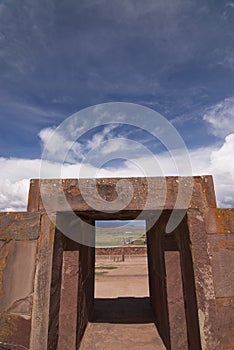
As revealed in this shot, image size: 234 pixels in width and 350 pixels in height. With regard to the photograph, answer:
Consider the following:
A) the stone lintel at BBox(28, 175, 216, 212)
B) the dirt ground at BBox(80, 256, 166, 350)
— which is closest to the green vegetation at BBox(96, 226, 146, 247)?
the stone lintel at BBox(28, 175, 216, 212)

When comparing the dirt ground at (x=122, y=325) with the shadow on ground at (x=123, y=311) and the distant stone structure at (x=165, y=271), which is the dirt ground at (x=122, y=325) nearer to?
the shadow on ground at (x=123, y=311)

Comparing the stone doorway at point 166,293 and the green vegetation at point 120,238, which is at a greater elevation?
the green vegetation at point 120,238

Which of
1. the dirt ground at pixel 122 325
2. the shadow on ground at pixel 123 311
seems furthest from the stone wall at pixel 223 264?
the shadow on ground at pixel 123 311

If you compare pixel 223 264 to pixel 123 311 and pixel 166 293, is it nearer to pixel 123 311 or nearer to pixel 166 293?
pixel 166 293

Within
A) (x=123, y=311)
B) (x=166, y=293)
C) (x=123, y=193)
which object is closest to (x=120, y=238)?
(x=123, y=311)

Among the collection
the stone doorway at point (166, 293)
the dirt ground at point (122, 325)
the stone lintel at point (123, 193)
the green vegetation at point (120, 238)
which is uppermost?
the green vegetation at point (120, 238)

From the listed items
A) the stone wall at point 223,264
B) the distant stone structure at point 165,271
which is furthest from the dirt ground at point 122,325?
the stone wall at point 223,264

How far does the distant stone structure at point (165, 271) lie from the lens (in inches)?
99.1

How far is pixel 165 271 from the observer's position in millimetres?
3193

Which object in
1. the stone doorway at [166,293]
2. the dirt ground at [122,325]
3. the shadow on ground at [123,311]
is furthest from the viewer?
the shadow on ground at [123,311]

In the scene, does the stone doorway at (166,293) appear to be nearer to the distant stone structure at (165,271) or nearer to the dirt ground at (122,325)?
the distant stone structure at (165,271)

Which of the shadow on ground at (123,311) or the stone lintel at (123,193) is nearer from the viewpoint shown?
the stone lintel at (123,193)

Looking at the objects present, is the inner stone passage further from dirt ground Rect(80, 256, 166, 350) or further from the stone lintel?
the stone lintel

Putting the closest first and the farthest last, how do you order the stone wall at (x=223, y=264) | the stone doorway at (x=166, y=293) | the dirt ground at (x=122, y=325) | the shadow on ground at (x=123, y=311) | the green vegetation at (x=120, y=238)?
the stone wall at (x=223, y=264)
the stone doorway at (x=166, y=293)
the dirt ground at (x=122, y=325)
the shadow on ground at (x=123, y=311)
the green vegetation at (x=120, y=238)
